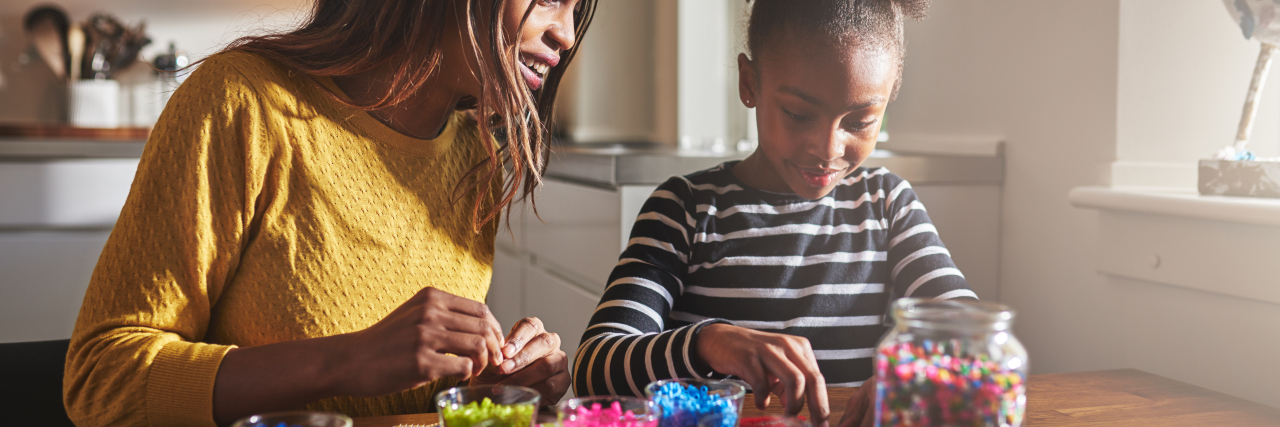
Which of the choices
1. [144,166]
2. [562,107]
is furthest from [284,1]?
[144,166]

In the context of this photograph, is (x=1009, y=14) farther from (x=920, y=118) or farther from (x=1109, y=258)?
(x=1109, y=258)

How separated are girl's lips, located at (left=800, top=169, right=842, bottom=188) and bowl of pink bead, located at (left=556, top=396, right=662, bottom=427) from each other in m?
0.37

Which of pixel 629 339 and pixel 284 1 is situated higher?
pixel 284 1

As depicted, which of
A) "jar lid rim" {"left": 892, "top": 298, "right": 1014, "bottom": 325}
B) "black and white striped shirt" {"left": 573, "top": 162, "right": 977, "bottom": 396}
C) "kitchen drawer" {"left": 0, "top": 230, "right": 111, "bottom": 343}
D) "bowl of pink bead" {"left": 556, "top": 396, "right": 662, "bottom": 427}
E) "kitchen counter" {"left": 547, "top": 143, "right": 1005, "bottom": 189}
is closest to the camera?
"jar lid rim" {"left": 892, "top": 298, "right": 1014, "bottom": 325}

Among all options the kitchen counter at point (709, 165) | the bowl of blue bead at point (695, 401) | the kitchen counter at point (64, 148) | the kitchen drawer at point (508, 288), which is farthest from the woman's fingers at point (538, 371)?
the kitchen counter at point (64, 148)

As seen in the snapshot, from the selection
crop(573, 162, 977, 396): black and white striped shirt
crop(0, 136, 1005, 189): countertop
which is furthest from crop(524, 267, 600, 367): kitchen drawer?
crop(573, 162, 977, 396): black and white striped shirt

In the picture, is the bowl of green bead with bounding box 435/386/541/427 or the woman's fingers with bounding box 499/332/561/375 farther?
the woman's fingers with bounding box 499/332/561/375

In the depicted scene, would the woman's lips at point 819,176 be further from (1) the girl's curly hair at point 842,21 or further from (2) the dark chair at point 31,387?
(2) the dark chair at point 31,387

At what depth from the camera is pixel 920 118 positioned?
5.18 feet

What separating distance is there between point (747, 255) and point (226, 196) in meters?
0.51

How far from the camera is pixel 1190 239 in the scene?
3.39 feet

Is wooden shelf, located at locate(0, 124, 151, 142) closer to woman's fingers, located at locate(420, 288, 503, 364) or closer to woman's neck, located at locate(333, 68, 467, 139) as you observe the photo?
woman's neck, located at locate(333, 68, 467, 139)

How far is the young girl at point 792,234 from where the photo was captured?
825mm

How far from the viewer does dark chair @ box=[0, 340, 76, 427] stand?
82 centimetres
